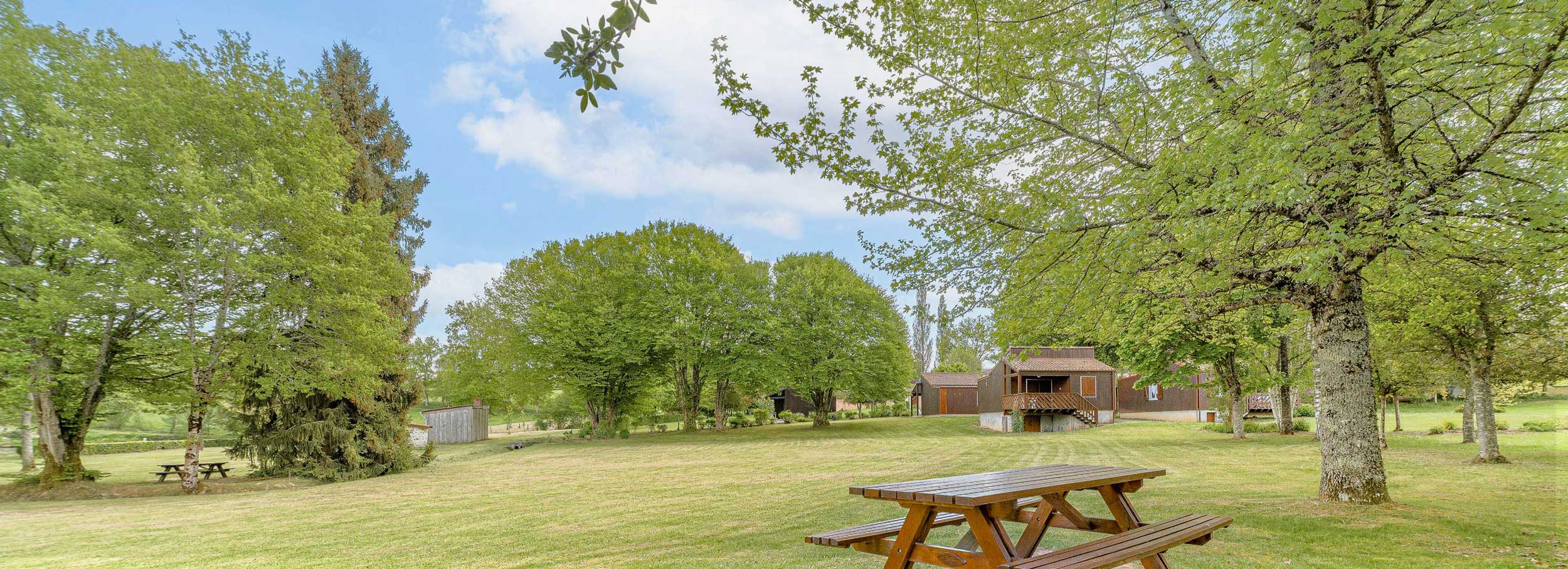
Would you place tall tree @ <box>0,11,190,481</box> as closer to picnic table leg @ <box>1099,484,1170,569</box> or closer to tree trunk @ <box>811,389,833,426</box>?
picnic table leg @ <box>1099,484,1170,569</box>

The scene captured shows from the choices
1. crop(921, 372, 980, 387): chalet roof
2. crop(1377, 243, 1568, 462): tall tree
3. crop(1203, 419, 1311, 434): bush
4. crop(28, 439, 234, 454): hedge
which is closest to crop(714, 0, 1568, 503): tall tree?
crop(1377, 243, 1568, 462): tall tree

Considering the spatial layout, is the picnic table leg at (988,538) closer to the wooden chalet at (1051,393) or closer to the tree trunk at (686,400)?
the wooden chalet at (1051,393)

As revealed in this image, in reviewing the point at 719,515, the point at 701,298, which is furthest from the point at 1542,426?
the point at 701,298

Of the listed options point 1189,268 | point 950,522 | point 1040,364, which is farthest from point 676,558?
point 1040,364

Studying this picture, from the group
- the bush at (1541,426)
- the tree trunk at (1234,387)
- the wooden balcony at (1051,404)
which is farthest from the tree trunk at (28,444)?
the bush at (1541,426)

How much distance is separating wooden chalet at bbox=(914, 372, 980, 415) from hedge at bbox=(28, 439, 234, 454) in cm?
3952

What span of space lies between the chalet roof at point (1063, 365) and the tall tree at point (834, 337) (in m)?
6.57

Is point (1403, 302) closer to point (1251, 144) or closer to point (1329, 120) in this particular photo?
point (1329, 120)

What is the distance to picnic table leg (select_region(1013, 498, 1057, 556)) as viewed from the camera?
4672 millimetres

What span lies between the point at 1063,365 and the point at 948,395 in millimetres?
12421

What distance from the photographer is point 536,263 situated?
29531 mm

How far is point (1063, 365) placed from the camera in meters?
35.4

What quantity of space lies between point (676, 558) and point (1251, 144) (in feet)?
21.4

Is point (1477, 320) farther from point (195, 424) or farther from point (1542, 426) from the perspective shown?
point (195, 424)
